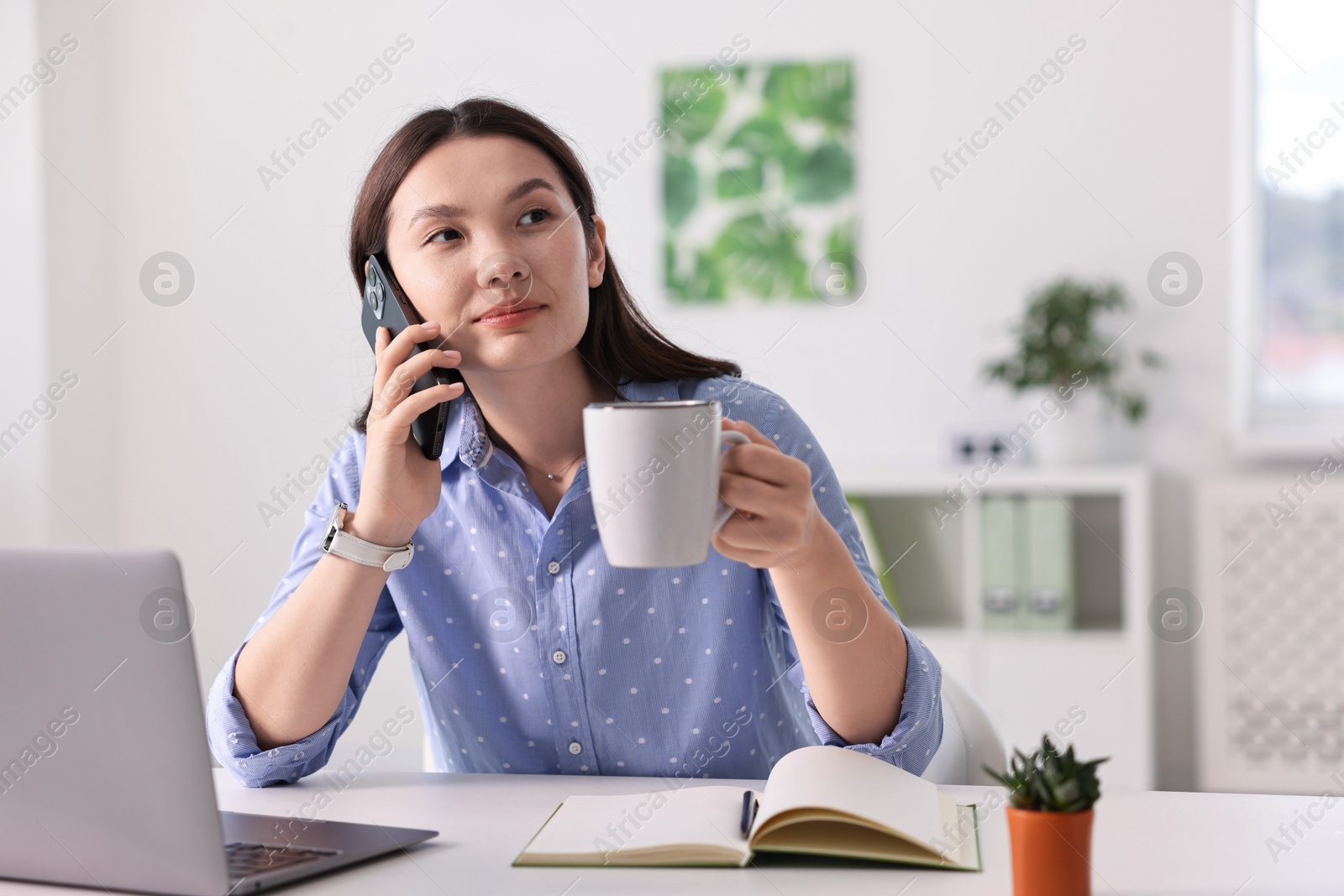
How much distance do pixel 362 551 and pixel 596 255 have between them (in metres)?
0.44

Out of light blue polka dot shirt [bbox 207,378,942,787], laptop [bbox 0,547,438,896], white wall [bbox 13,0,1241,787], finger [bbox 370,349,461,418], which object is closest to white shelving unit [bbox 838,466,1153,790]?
white wall [bbox 13,0,1241,787]

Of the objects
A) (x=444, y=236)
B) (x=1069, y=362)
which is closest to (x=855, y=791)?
(x=444, y=236)

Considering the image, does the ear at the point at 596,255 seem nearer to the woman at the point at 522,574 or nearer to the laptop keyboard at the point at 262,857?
the woman at the point at 522,574

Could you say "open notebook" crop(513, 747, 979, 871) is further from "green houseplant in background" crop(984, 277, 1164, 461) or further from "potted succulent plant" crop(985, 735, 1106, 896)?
"green houseplant in background" crop(984, 277, 1164, 461)

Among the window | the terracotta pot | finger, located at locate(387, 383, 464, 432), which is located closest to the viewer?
the terracotta pot

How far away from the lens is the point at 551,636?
125 cm

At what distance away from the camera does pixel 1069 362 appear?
114 inches

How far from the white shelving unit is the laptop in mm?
2254

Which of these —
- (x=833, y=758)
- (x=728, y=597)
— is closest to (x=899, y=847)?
(x=833, y=758)

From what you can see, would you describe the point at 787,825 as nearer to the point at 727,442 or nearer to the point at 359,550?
the point at 727,442

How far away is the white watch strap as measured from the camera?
3.65 feet

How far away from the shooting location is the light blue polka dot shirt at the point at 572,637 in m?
1.25

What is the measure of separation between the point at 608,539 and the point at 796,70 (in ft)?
8.53

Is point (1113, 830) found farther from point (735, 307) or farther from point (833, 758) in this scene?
point (735, 307)
